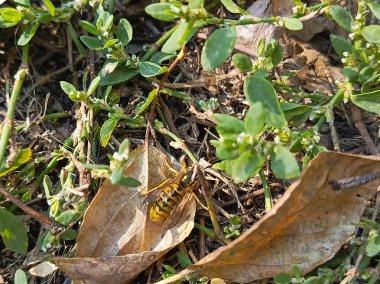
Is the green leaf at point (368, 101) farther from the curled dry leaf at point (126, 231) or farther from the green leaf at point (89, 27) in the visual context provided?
the green leaf at point (89, 27)

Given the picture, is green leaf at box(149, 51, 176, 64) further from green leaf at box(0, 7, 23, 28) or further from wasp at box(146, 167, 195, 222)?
green leaf at box(0, 7, 23, 28)

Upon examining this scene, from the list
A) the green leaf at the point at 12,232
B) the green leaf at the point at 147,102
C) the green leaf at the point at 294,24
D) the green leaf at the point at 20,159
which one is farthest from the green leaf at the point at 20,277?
the green leaf at the point at 294,24

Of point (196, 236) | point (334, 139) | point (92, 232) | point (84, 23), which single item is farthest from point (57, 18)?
point (334, 139)

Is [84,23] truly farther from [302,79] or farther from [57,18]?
[302,79]

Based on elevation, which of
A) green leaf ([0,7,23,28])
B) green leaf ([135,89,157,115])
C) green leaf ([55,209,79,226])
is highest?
green leaf ([0,7,23,28])

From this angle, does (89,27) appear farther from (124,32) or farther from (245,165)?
(245,165)

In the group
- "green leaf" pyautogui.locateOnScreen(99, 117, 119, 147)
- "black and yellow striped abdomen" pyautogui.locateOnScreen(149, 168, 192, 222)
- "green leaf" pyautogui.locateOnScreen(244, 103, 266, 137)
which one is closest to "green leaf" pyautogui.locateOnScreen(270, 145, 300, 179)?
"green leaf" pyautogui.locateOnScreen(244, 103, 266, 137)

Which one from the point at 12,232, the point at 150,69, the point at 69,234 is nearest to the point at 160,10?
the point at 150,69
